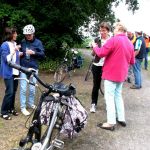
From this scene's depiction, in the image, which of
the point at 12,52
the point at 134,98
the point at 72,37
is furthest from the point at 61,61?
the point at 12,52

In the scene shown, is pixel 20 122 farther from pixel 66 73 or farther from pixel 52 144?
pixel 66 73

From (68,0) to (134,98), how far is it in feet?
17.0

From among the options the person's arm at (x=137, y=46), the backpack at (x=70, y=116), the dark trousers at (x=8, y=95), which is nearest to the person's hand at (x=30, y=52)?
the dark trousers at (x=8, y=95)

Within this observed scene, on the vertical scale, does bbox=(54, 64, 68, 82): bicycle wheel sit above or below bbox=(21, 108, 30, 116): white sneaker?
below

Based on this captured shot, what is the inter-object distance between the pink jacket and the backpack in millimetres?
1722

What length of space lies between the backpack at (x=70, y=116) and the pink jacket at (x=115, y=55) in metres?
1.72

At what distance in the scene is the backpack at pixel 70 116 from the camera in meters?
5.36

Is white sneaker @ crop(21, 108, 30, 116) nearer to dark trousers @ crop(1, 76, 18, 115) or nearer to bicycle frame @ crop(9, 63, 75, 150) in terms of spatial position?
dark trousers @ crop(1, 76, 18, 115)

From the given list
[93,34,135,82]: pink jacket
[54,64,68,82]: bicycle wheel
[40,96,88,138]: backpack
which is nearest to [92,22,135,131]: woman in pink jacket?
Result: [93,34,135,82]: pink jacket

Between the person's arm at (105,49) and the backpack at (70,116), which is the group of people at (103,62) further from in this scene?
the backpack at (70,116)

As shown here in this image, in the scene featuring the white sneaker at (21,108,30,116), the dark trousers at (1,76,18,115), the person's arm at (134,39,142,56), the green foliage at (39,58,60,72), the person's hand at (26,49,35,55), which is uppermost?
the person's hand at (26,49,35,55)

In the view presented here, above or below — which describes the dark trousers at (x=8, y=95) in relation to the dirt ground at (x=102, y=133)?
above

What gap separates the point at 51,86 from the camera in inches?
194

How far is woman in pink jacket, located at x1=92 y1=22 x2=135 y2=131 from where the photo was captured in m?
7.19
